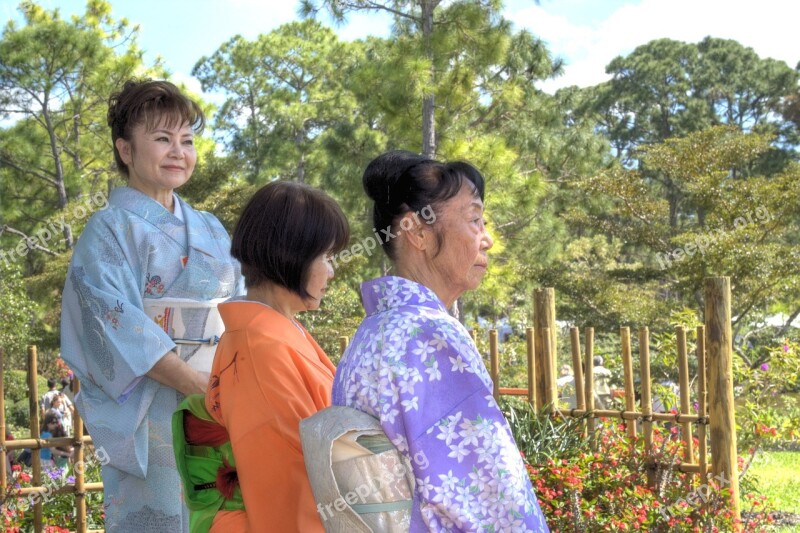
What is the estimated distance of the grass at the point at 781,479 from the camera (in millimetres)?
6887

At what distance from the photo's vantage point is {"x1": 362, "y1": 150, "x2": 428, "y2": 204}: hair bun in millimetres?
1719

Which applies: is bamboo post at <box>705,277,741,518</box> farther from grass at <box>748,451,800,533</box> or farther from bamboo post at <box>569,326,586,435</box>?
grass at <box>748,451,800,533</box>

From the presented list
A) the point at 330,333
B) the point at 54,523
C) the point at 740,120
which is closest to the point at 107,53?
the point at 330,333

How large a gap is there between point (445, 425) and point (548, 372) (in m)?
3.48

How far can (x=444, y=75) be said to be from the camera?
37.3 ft

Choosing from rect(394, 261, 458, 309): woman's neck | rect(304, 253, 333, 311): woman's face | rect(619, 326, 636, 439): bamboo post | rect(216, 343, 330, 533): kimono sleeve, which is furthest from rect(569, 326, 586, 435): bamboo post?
rect(216, 343, 330, 533): kimono sleeve

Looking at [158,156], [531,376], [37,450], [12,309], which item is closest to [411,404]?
[158,156]

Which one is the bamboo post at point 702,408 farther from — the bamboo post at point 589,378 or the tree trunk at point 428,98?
the tree trunk at point 428,98

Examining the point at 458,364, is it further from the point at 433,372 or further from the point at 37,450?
the point at 37,450

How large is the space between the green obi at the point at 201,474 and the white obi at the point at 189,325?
558mm

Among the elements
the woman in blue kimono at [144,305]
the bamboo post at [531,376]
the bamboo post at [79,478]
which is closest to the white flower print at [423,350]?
the woman in blue kimono at [144,305]

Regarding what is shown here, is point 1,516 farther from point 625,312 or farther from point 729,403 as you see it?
point 625,312

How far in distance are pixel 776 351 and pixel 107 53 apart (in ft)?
43.3

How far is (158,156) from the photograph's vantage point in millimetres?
2438
